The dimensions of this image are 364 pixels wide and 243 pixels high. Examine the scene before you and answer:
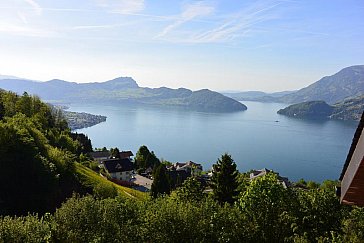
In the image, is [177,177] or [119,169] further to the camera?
[119,169]

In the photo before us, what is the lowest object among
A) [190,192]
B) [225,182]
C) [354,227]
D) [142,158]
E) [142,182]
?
[142,182]

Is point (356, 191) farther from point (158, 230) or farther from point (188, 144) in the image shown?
point (188, 144)

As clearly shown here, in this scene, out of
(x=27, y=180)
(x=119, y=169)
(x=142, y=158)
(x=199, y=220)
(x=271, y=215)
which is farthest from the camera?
(x=142, y=158)

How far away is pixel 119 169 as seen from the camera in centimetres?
5250

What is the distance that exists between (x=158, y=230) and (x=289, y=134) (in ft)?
431

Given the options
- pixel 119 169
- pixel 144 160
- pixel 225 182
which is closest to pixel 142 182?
pixel 119 169

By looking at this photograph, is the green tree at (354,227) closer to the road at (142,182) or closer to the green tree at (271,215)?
the green tree at (271,215)

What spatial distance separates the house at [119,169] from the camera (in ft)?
171

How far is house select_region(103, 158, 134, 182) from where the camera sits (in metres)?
52.2

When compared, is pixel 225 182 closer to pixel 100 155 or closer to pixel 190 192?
pixel 190 192

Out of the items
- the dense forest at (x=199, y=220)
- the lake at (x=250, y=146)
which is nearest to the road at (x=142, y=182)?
the dense forest at (x=199, y=220)

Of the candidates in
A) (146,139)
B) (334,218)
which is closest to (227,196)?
(334,218)

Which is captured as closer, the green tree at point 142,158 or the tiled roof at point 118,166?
the tiled roof at point 118,166

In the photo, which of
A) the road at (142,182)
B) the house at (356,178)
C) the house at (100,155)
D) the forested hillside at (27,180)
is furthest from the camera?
the house at (100,155)
